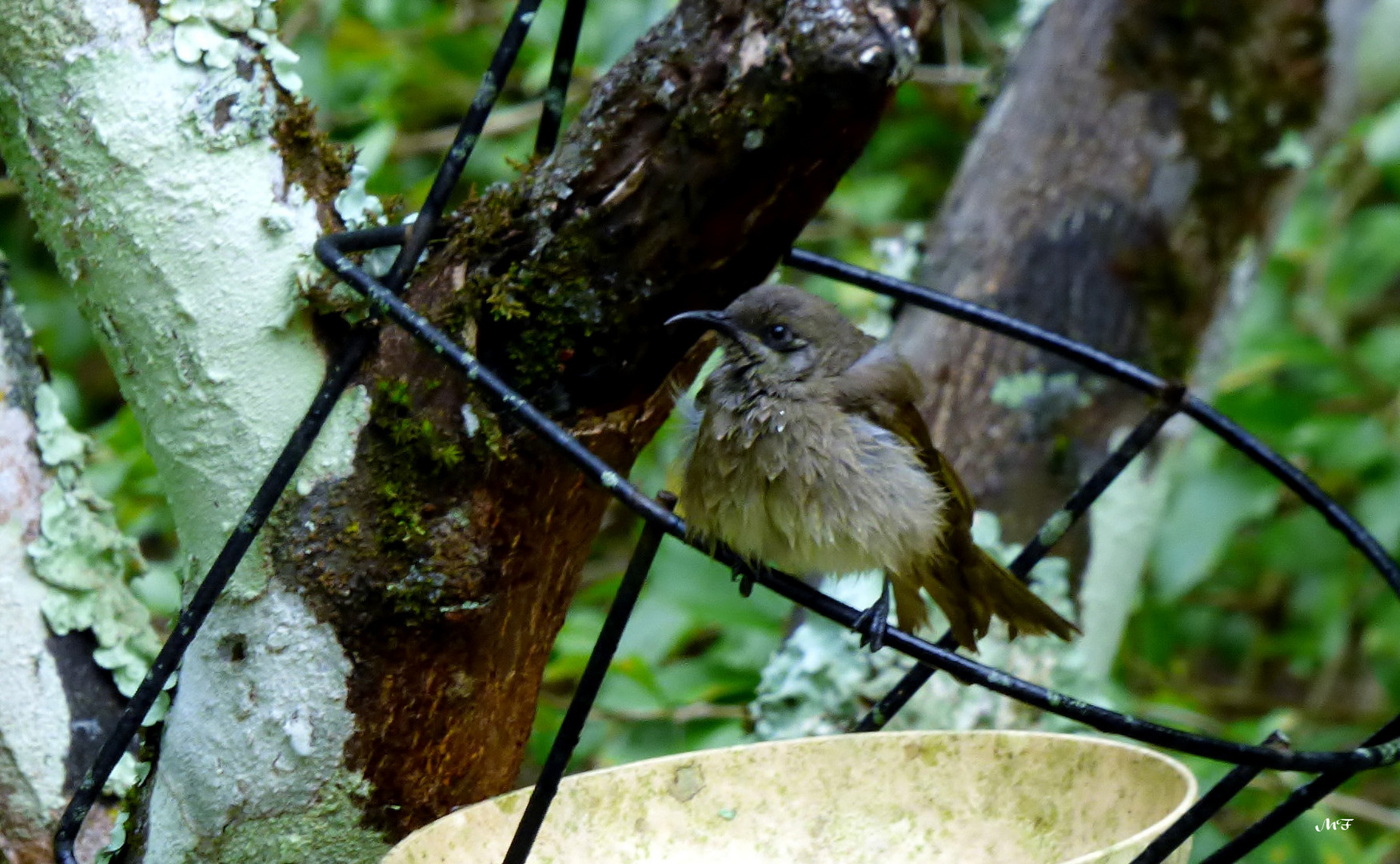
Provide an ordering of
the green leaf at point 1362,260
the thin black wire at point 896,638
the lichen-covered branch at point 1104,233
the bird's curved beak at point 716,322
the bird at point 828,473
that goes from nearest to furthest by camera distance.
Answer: the thin black wire at point 896,638 → the bird's curved beak at point 716,322 → the bird at point 828,473 → the lichen-covered branch at point 1104,233 → the green leaf at point 1362,260

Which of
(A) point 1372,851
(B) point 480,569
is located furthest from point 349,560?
(A) point 1372,851

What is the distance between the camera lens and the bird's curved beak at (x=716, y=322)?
168cm

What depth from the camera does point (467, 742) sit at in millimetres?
1743

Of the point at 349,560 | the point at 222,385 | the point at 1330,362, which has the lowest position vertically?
the point at 349,560

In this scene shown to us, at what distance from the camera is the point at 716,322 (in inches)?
71.2

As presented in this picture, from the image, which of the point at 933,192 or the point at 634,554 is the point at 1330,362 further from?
the point at 634,554

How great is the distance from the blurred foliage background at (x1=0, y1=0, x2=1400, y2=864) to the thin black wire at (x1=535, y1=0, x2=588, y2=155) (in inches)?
12.0

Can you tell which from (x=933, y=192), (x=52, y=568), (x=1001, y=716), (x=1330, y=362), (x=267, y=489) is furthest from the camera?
(x=933, y=192)

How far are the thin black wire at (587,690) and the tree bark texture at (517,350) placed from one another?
0.32m

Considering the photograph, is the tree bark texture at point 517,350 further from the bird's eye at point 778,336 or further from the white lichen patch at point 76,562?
the white lichen patch at point 76,562

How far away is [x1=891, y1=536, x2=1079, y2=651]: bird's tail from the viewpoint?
7.11 ft

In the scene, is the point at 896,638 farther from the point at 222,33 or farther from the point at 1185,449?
the point at 1185,449

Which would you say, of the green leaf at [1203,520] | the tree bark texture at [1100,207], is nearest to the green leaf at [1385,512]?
the green leaf at [1203,520]

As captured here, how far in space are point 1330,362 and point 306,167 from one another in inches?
116
